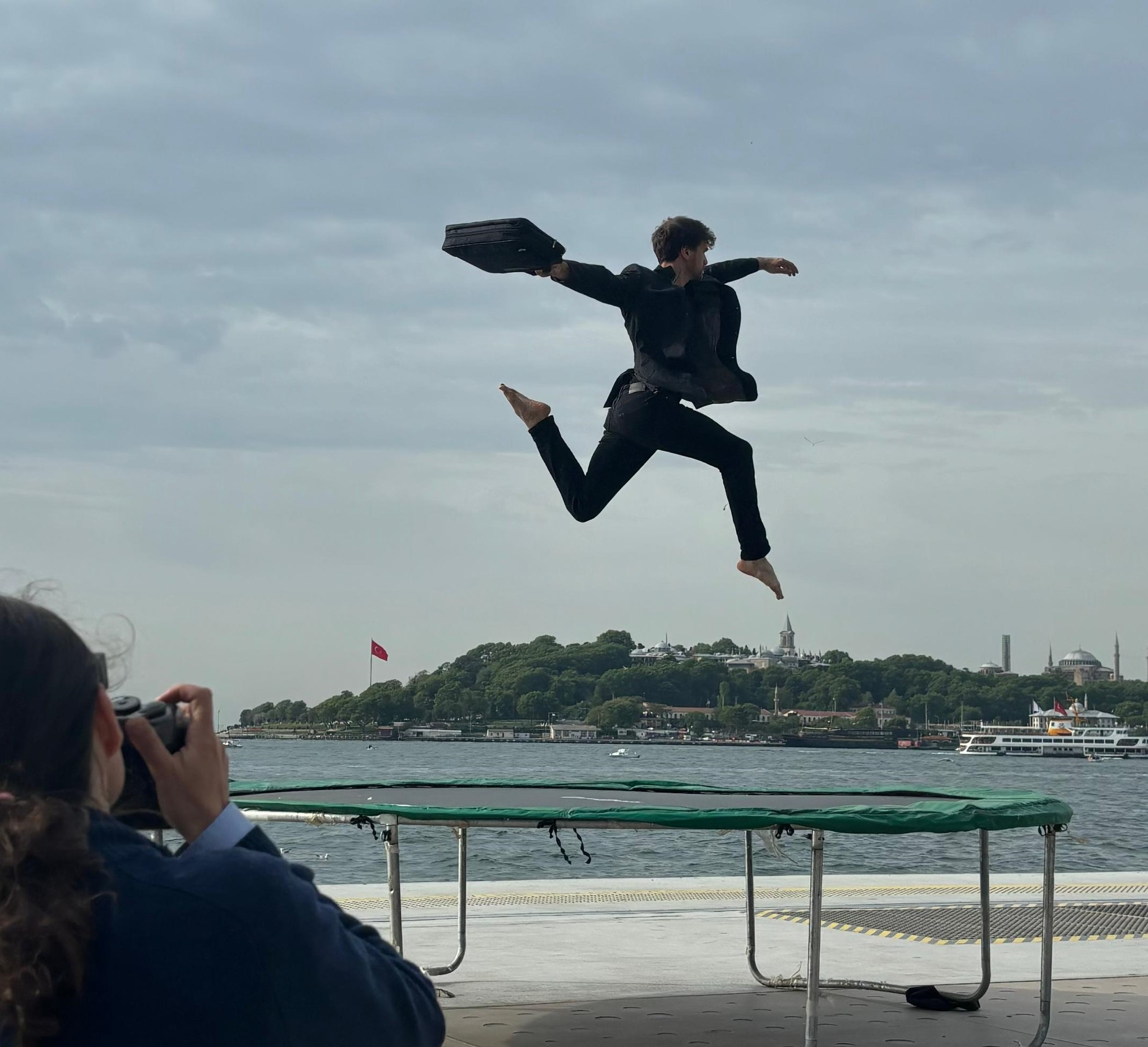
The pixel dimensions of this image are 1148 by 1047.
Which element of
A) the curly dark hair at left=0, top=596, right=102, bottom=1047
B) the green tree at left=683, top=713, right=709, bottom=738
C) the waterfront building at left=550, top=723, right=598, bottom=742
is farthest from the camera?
the green tree at left=683, top=713, right=709, bottom=738

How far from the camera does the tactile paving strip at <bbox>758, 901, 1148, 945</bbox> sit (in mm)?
6578

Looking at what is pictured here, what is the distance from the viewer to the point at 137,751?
4.17 ft

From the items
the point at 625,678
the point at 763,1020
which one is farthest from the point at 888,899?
the point at 625,678

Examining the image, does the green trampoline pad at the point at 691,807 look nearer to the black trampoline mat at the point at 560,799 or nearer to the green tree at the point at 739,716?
the black trampoline mat at the point at 560,799

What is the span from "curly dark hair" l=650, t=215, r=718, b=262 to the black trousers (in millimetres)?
490

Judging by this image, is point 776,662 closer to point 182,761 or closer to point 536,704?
point 536,704

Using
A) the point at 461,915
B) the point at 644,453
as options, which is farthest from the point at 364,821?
the point at 461,915

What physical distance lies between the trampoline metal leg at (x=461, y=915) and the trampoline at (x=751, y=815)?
0.02 metres

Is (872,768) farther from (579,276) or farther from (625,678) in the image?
(579,276)

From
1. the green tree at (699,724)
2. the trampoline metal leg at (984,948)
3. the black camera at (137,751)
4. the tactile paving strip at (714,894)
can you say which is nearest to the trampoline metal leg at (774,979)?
the trampoline metal leg at (984,948)

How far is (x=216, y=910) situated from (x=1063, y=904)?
24.6ft

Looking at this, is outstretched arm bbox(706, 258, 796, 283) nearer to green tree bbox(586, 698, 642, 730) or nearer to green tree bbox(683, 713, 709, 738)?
green tree bbox(586, 698, 642, 730)

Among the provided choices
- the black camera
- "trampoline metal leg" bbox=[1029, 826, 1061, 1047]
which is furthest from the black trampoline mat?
the black camera

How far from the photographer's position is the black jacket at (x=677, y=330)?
430 centimetres
